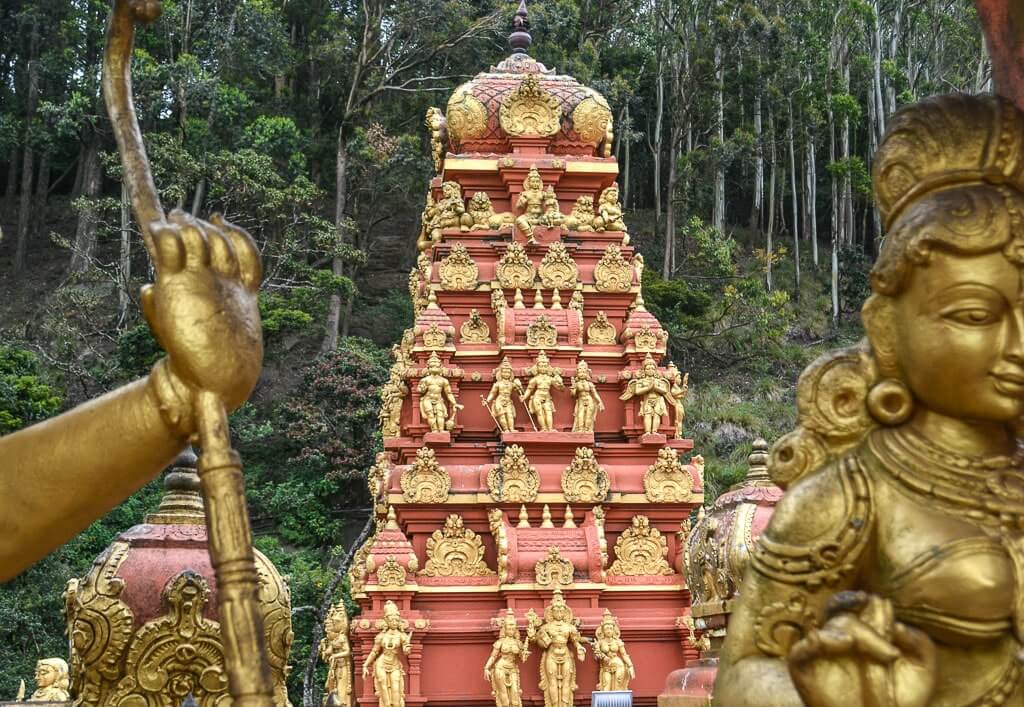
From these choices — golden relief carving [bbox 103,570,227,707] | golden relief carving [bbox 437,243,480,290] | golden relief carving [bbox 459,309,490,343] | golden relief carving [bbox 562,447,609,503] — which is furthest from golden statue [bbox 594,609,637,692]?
golden relief carving [bbox 103,570,227,707]

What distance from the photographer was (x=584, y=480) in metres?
14.0

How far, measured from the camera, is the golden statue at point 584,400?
14.4 m

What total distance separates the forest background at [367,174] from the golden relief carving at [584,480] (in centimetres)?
1068

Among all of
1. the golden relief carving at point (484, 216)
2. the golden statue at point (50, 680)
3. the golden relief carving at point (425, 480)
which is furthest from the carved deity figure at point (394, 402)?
the golden statue at point (50, 680)

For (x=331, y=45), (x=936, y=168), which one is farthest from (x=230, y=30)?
(x=936, y=168)

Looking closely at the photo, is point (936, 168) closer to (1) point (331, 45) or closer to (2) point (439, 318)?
(2) point (439, 318)

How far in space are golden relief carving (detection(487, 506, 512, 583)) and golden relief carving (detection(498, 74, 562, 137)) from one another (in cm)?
477

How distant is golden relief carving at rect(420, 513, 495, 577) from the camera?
13.8 metres

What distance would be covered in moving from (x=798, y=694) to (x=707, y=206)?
35.9 meters

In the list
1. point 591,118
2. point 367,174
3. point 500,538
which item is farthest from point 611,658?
point 367,174

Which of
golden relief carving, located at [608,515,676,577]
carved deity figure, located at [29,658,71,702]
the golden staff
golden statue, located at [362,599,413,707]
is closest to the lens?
the golden staff

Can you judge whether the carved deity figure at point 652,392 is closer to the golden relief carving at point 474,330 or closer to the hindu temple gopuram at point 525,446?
the hindu temple gopuram at point 525,446

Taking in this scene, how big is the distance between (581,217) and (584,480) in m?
3.51

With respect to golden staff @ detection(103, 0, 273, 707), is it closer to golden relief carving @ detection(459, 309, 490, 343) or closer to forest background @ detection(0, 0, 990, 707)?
golden relief carving @ detection(459, 309, 490, 343)
